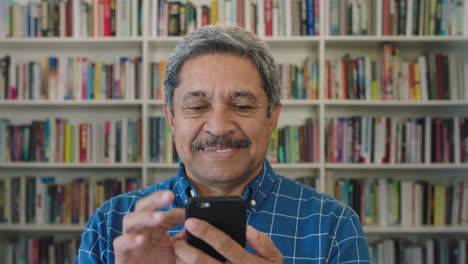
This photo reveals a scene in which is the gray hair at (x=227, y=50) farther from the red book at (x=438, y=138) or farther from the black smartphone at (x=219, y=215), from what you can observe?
the red book at (x=438, y=138)

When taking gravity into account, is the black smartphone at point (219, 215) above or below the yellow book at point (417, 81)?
below

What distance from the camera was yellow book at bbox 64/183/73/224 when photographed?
2.82 metres

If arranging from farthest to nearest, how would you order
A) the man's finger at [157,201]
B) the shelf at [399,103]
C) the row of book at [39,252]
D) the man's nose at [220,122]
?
1. the row of book at [39,252]
2. the shelf at [399,103]
3. the man's nose at [220,122]
4. the man's finger at [157,201]

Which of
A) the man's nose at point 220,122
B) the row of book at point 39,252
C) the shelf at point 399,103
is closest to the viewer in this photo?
the man's nose at point 220,122

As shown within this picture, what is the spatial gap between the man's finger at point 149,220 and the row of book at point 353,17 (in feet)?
7.48

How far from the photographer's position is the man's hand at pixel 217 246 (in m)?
0.73

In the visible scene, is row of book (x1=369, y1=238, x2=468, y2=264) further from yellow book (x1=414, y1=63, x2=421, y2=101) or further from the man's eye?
the man's eye

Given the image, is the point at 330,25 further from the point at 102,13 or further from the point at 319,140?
the point at 102,13

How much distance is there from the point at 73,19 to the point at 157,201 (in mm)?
2430

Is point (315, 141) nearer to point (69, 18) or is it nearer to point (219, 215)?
point (69, 18)

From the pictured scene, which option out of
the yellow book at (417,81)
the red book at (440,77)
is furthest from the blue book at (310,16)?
the red book at (440,77)

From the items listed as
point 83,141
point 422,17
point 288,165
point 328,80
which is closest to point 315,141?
point 288,165

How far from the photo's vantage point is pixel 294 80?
111 inches

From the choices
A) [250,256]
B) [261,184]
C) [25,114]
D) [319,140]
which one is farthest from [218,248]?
[25,114]
